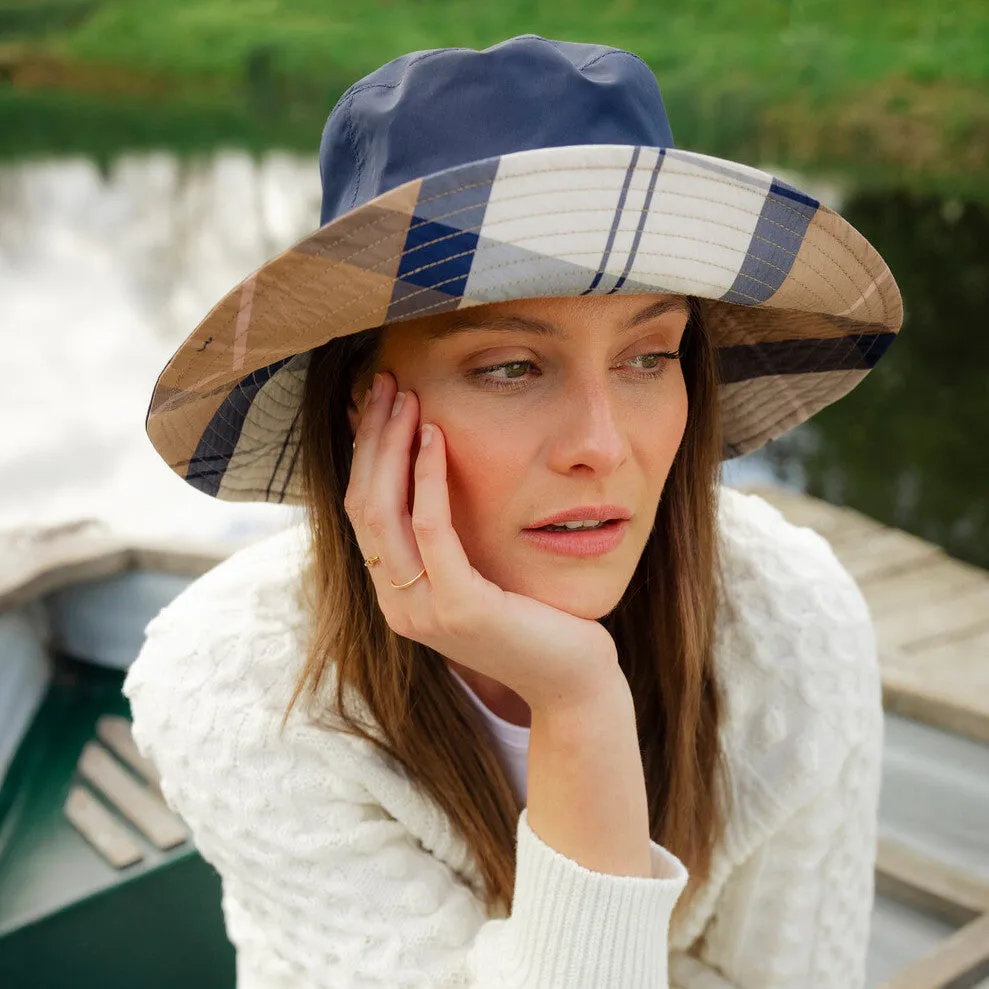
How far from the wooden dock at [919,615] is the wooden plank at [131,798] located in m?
1.56

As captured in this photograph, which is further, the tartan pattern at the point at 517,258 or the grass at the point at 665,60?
the grass at the point at 665,60

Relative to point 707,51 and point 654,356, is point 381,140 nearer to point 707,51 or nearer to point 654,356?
point 654,356

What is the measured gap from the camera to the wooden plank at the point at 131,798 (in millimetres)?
2186

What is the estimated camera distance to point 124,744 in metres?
2.49

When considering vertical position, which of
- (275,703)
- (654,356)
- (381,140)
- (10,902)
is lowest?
(10,902)

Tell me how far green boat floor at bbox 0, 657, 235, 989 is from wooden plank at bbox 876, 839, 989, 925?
1395 mm

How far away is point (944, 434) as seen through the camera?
8.41 m

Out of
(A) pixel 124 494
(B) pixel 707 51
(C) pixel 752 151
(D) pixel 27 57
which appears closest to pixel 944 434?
(C) pixel 752 151

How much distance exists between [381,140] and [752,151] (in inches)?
371

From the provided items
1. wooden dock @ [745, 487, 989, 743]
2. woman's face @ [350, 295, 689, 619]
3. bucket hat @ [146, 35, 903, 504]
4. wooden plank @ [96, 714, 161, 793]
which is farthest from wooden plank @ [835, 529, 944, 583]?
woman's face @ [350, 295, 689, 619]

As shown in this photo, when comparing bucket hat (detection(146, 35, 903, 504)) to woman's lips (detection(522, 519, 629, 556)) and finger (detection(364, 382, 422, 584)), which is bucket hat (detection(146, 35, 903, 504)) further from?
woman's lips (detection(522, 519, 629, 556))

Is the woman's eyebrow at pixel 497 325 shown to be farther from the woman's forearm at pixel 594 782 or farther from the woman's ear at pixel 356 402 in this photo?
the woman's forearm at pixel 594 782

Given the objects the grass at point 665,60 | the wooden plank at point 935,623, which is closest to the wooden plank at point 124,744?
the wooden plank at point 935,623

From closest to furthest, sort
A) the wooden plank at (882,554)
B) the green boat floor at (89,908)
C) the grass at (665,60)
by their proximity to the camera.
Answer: the green boat floor at (89,908), the wooden plank at (882,554), the grass at (665,60)
